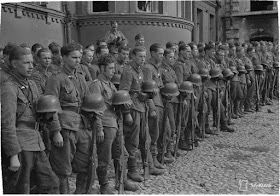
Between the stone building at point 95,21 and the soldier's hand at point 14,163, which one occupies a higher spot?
the stone building at point 95,21

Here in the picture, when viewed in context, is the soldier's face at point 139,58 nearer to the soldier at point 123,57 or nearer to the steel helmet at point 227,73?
the soldier at point 123,57

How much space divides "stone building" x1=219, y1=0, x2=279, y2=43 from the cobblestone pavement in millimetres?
14019

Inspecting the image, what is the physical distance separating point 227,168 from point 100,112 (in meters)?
2.51

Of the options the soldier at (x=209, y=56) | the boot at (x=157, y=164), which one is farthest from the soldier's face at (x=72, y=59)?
the soldier at (x=209, y=56)

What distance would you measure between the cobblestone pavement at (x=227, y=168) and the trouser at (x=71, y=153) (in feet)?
2.97

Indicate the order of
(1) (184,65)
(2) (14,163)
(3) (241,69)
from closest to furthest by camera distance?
(2) (14,163) < (1) (184,65) < (3) (241,69)

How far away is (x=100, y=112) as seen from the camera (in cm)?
425

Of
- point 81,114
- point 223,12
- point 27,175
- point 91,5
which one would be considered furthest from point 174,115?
point 223,12

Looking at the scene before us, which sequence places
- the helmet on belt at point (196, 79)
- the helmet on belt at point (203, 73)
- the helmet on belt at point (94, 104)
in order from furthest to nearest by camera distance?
1. the helmet on belt at point (203, 73)
2. the helmet on belt at point (196, 79)
3. the helmet on belt at point (94, 104)

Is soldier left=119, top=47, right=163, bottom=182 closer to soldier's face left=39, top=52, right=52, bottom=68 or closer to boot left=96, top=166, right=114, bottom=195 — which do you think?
boot left=96, top=166, right=114, bottom=195

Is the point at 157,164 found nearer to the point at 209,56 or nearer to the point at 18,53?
the point at 18,53

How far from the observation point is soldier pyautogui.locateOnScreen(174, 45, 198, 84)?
23.1 ft

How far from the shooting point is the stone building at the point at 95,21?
1004cm

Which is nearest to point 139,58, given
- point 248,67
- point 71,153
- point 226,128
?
point 71,153
